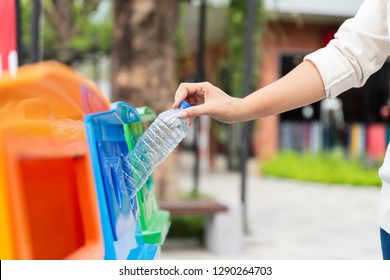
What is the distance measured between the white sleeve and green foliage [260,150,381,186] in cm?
958

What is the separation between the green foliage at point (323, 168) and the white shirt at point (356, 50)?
377 inches

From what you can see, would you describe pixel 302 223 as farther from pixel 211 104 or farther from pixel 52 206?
pixel 52 206

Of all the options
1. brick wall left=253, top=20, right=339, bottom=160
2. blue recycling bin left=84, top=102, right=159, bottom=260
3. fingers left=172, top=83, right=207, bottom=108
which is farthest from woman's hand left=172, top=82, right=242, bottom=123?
brick wall left=253, top=20, right=339, bottom=160

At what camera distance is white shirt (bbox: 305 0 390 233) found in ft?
5.12

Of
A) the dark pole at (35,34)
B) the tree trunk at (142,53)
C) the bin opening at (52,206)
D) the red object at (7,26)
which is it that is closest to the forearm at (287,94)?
the bin opening at (52,206)

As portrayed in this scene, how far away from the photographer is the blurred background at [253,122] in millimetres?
6254

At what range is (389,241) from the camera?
150cm

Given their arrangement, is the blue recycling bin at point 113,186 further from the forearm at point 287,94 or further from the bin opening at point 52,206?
the forearm at point 287,94

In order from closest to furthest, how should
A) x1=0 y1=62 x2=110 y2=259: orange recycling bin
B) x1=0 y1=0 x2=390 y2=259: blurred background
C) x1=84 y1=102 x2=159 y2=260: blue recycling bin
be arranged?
x1=0 y1=62 x2=110 y2=259: orange recycling bin
x1=84 y1=102 x2=159 y2=260: blue recycling bin
x1=0 y1=0 x2=390 y2=259: blurred background

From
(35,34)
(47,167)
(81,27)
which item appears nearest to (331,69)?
(47,167)

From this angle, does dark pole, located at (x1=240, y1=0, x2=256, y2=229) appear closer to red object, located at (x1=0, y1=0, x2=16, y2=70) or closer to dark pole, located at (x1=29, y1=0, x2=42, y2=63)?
dark pole, located at (x1=29, y1=0, x2=42, y2=63)

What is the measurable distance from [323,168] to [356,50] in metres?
11.1
